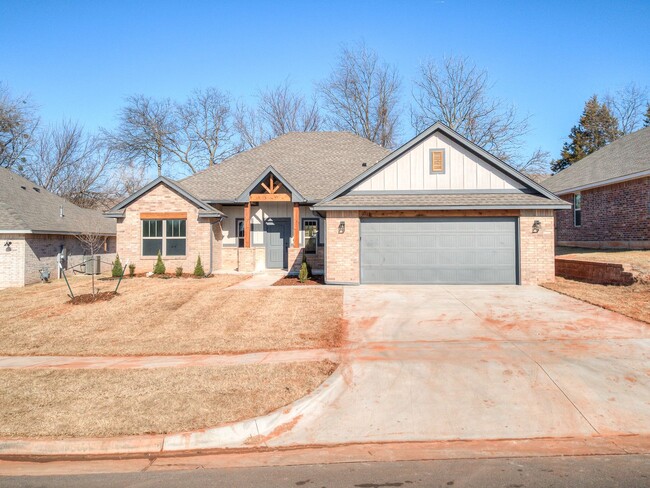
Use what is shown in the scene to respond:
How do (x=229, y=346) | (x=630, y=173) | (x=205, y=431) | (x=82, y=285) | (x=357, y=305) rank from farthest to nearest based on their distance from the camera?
(x=630, y=173), (x=82, y=285), (x=357, y=305), (x=229, y=346), (x=205, y=431)

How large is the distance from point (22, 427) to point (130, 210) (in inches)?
Result: 582

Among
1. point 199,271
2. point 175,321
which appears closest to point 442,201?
point 175,321

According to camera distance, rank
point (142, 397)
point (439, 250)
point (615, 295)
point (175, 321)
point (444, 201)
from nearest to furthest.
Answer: point (142, 397)
point (175, 321)
point (615, 295)
point (444, 201)
point (439, 250)

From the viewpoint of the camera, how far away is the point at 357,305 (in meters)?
11.1

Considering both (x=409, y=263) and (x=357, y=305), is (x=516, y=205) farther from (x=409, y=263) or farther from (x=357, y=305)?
(x=357, y=305)

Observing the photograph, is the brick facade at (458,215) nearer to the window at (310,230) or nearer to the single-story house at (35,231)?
the window at (310,230)

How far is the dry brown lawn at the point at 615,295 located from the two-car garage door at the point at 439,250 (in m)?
1.75

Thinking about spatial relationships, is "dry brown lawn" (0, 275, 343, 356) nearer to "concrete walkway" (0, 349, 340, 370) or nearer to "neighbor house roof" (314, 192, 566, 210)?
"concrete walkway" (0, 349, 340, 370)

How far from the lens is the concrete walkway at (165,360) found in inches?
284

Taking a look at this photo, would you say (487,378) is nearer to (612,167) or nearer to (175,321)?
(175,321)

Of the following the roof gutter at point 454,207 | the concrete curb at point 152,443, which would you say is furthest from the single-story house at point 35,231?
the concrete curb at point 152,443

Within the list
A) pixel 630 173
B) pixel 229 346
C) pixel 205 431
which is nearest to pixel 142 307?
pixel 229 346

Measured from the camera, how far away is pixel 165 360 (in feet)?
24.8

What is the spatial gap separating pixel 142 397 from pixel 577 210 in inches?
941
